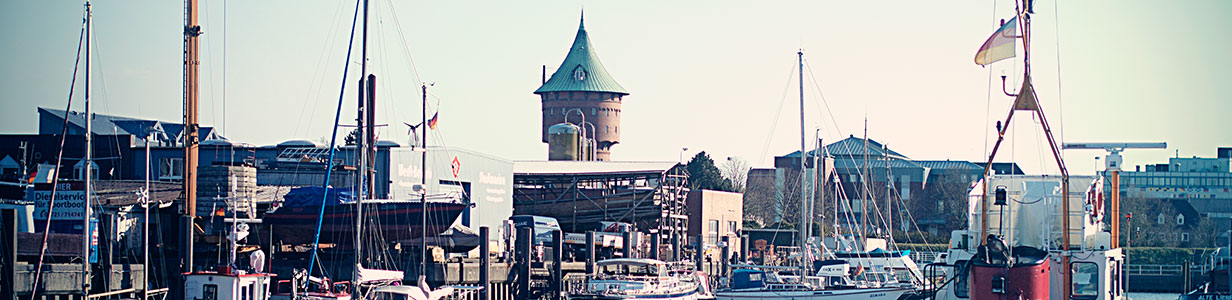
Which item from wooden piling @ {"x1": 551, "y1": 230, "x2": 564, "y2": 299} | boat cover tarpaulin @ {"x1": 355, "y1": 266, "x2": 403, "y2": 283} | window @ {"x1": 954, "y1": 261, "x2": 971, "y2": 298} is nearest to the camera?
window @ {"x1": 954, "y1": 261, "x2": 971, "y2": 298}

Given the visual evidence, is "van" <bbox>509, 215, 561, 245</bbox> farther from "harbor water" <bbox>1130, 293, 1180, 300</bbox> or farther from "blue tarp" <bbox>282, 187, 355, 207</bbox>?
"harbor water" <bbox>1130, 293, 1180, 300</bbox>

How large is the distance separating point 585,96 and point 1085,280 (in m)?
80.9

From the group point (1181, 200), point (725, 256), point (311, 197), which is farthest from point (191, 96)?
point (1181, 200)

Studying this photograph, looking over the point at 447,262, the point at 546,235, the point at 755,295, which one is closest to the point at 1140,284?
the point at 546,235

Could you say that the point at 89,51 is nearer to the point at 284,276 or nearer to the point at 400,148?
the point at 284,276

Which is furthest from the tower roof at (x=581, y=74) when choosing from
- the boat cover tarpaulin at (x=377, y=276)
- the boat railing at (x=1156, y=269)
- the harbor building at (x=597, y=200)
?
the boat cover tarpaulin at (x=377, y=276)

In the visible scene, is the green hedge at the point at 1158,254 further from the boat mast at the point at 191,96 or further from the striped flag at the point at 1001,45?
the striped flag at the point at 1001,45

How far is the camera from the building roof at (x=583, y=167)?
7331cm

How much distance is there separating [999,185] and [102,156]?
132ft

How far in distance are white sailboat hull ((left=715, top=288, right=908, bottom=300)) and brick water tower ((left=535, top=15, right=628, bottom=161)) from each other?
226 feet

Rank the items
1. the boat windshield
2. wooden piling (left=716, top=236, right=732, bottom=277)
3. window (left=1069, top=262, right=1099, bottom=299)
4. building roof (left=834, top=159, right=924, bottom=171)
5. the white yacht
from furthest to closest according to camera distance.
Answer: building roof (left=834, top=159, right=924, bottom=171) → wooden piling (left=716, top=236, right=732, bottom=277) → the boat windshield → the white yacht → window (left=1069, top=262, right=1099, bottom=299)

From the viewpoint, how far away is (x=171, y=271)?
43.2 metres

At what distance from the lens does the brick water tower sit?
11950 cm

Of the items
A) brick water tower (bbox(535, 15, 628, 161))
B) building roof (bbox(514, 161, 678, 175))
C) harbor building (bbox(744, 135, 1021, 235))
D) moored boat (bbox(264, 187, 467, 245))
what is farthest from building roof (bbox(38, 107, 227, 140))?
harbor building (bbox(744, 135, 1021, 235))
